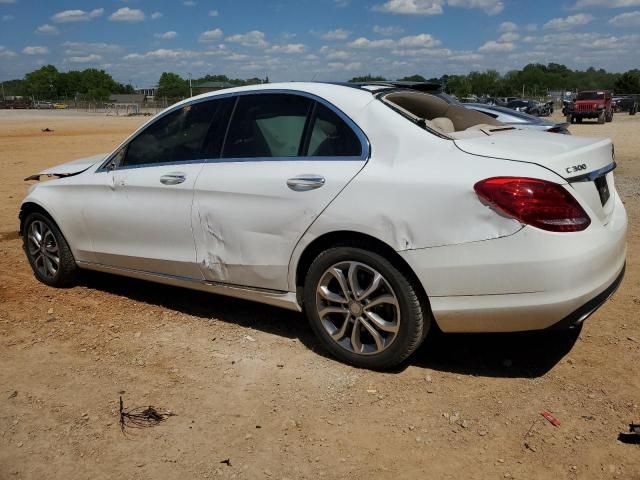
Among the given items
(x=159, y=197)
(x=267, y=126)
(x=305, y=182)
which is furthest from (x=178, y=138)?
(x=305, y=182)

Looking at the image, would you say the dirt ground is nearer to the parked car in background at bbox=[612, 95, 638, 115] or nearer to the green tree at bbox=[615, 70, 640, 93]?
the parked car in background at bbox=[612, 95, 638, 115]

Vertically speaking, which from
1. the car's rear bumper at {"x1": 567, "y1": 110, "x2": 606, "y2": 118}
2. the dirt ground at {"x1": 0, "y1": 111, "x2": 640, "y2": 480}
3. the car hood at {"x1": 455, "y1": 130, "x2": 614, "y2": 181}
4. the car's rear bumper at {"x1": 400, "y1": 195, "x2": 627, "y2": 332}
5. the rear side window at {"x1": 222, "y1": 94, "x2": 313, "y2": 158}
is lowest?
the car's rear bumper at {"x1": 567, "y1": 110, "x2": 606, "y2": 118}

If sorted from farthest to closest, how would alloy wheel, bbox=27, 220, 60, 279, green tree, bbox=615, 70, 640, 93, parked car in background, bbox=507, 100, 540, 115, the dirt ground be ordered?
green tree, bbox=615, 70, 640, 93, parked car in background, bbox=507, 100, 540, 115, alloy wheel, bbox=27, 220, 60, 279, the dirt ground

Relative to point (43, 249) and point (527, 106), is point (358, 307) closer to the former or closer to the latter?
point (43, 249)

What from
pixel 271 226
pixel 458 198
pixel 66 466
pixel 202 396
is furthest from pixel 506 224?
pixel 66 466

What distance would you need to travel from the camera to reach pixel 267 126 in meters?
4.12

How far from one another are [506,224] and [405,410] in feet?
3.70

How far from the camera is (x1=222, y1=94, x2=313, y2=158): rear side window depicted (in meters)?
3.96

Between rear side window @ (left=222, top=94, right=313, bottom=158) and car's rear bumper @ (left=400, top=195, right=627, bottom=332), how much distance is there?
1.17 m

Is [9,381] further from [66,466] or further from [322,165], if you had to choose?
[322,165]

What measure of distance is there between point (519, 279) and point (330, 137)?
1413 millimetres

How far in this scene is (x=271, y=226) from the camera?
3.86 m

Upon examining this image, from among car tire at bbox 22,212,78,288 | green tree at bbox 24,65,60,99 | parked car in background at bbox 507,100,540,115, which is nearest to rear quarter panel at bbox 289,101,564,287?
car tire at bbox 22,212,78,288

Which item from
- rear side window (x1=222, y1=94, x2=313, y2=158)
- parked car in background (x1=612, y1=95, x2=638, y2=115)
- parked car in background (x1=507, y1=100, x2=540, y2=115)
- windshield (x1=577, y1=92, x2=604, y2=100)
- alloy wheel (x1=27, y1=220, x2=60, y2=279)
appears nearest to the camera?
rear side window (x1=222, y1=94, x2=313, y2=158)
